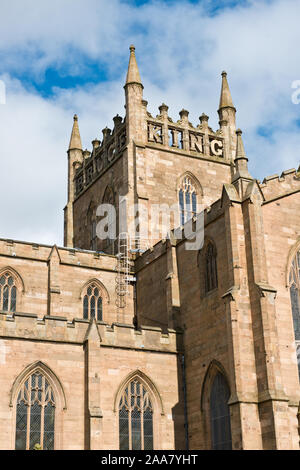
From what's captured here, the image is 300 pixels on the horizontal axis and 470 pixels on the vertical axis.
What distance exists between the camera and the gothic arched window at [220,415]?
1069 inches

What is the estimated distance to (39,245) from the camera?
113 ft

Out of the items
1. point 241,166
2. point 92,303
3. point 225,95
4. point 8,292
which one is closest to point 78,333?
point 8,292

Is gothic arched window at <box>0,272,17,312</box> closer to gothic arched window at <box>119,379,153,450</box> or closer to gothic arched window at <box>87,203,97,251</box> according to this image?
gothic arched window at <box>119,379,153,450</box>

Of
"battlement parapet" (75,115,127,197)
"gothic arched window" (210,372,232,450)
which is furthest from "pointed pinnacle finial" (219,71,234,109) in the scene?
"gothic arched window" (210,372,232,450)

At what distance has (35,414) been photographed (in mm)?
26203

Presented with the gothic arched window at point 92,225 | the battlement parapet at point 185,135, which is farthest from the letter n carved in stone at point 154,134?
the gothic arched window at point 92,225

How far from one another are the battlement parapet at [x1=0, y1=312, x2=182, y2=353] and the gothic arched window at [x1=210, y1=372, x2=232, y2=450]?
109 inches

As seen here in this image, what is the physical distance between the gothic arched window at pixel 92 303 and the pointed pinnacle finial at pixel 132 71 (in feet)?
47.2

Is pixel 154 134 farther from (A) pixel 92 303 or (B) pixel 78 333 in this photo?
(B) pixel 78 333

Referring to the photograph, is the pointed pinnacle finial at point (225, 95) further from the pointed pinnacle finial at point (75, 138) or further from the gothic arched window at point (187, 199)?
the pointed pinnacle finial at point (75, 138)

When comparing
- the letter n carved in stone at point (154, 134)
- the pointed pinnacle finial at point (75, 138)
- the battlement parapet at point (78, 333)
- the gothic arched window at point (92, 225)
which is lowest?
the battlement parapet at point (78, 333)

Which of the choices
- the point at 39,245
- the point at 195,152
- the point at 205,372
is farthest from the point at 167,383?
the point at 195,152
